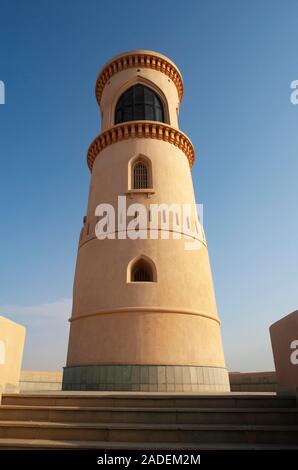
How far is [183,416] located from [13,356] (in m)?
4.05

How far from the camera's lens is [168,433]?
5141mm

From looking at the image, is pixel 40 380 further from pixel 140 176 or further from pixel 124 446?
pixel 124 446

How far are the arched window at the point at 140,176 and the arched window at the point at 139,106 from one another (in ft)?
9.25

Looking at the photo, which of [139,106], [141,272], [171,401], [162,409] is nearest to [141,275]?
[141,272]

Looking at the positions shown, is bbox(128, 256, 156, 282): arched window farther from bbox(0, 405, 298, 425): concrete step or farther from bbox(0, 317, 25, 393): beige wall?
bbox(0, 405, 298, 425): concrete step

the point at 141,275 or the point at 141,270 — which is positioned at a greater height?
the point at 141,270

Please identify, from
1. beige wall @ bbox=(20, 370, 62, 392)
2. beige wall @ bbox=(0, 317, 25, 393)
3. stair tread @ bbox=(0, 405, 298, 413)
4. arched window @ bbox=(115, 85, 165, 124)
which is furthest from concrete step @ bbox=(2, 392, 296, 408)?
arched window @ bbox=(115, 85, 165, 124)

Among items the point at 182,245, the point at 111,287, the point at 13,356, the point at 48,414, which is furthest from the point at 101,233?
the point at 48,414

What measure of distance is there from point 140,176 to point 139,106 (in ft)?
14.0

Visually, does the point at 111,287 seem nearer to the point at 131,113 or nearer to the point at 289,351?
the point at 289,351

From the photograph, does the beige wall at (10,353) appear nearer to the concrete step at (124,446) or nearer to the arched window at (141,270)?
the concrete step at (124,446)

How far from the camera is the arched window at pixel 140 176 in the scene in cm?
1418

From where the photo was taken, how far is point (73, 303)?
13.1 metres

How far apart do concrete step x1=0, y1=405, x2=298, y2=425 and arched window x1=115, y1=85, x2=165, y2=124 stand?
44.4 feet
